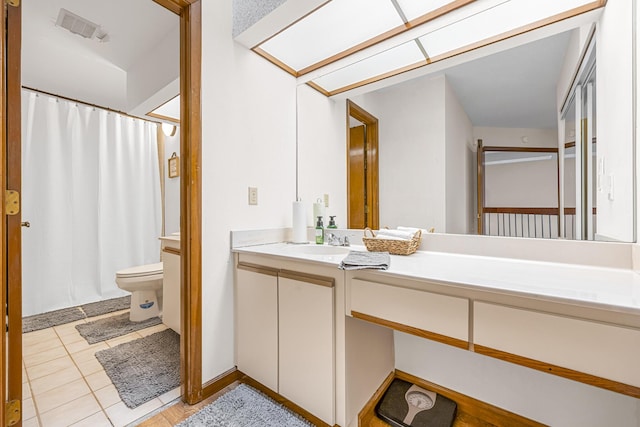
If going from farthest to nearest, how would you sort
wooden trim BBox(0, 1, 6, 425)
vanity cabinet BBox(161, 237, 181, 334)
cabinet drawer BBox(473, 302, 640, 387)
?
1. vanity cabinet BBox(161, 237, 181, 334)
2. wooden trim BBox(0, 1, 6, 425)
3. cabinet drawer BBox(473, 302, 640, 387)

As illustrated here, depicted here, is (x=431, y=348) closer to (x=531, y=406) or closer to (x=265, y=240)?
(x=531, y=406)

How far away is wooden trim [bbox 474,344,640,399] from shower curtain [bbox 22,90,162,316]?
11.7ft

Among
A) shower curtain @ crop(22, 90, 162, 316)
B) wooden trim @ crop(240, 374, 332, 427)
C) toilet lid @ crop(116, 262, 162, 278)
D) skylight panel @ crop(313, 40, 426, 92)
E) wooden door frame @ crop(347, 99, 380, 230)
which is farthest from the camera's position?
shower curtain @ crop(22, 90, 162, 316)

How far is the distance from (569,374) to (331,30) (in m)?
1.83

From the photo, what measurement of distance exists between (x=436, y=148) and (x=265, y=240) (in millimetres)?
1146

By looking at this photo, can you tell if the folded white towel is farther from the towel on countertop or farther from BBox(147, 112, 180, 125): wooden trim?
BBox(147, 112, 180, 125): wooden trim

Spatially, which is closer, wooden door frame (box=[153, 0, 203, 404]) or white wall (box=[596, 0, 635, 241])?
white wall (box=[596, 0, 635, 241])

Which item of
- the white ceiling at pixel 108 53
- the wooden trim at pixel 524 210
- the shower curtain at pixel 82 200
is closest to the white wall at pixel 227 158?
the white ceiling at pixel 108 53

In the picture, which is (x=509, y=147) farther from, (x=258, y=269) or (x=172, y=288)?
(x=172, y=288)

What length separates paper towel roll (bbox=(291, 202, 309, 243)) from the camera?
1.77m

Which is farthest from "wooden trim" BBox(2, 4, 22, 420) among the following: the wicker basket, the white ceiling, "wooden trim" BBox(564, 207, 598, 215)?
"wooden trim" BBox(564, 207, 598, 215)

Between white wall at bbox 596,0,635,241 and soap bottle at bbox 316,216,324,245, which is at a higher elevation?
white wall at bbox 596,0,635,241

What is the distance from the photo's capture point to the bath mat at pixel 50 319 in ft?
7.50

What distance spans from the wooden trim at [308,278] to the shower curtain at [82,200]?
2.74 m
